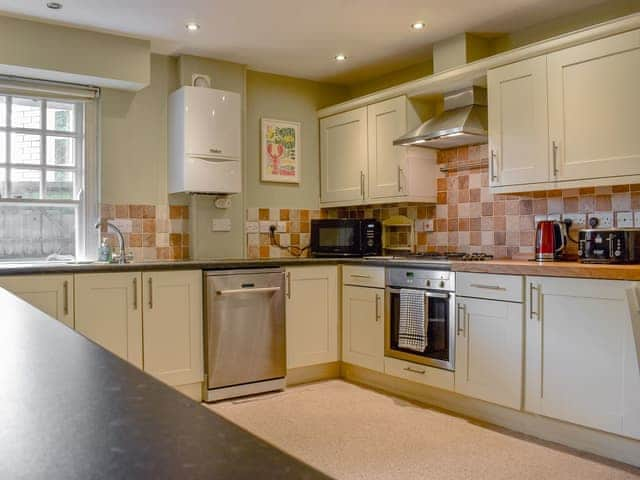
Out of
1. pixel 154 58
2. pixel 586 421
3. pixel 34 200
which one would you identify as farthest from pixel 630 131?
pixel 34 200

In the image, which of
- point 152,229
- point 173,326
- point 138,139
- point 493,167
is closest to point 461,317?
point 493,167

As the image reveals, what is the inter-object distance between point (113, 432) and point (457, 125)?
3438mm

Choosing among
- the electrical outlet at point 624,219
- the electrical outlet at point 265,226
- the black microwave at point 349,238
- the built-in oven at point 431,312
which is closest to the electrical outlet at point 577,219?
the electrical outlet at point 624,219

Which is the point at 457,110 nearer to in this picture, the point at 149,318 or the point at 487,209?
the point at 487,209

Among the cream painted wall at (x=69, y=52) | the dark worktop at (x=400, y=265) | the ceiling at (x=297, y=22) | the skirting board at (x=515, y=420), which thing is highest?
the ceiling at (x=297, y=22)

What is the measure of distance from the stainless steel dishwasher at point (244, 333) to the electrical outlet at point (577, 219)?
6.26 ft

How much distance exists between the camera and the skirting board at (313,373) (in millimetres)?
4105

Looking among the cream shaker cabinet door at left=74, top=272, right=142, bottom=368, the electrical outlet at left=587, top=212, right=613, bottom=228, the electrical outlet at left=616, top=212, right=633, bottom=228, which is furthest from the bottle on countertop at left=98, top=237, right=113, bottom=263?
the electrical outlet at left=616, top=212, right=633, bottom=228

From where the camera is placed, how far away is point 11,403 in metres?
0.62

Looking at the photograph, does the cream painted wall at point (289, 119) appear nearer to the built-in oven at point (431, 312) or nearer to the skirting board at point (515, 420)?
the built-in oven at point (431, 312)

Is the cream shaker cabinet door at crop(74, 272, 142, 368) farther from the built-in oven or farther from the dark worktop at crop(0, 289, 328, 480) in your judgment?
the dark worktop at crop(0, 289, 328, 480)

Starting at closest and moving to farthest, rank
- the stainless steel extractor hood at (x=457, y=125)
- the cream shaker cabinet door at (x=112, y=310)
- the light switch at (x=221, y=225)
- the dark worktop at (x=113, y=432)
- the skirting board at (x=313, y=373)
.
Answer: the dark worktop at (x=113, y=432), the cream shaker cabinet door at (x=112, y=310), the stainless steel extractor hood at (x=457, y=125), the skirting board at (x=313, y=373), the light switch at (x=221, y=225)

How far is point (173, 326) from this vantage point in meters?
3.57

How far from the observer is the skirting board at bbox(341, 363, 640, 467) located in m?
2.67
